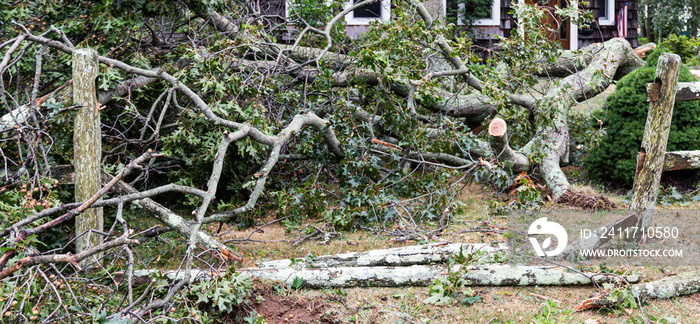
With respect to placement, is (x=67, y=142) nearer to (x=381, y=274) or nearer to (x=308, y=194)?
(x=308, y=194)

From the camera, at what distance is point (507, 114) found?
21.5ft

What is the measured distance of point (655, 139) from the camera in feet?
16.6

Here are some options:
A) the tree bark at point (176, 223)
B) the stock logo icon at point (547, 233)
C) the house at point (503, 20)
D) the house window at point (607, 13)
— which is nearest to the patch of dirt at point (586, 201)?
the stock logo icon at point (547, 233)

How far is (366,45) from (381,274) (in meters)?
2.91

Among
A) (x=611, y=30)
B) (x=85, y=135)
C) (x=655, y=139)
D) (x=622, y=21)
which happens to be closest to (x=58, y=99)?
(x=85, y=135)

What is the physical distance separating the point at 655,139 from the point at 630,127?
7.44ft

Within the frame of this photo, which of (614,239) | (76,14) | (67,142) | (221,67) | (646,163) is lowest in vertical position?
(614,239)

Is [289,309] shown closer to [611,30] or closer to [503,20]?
[503,20]

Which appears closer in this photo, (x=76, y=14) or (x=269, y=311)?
(x=269, y=311)

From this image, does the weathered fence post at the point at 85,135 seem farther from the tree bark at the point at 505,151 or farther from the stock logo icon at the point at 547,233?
the tree bark at the point at 505,151

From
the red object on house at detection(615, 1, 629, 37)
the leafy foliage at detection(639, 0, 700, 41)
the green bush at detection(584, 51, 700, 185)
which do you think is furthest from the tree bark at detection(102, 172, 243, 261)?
the leafy foliage at detection(639, 0, 700, 41)

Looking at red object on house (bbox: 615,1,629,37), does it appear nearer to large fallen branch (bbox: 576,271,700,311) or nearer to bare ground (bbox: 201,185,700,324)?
bare ground (bbox: 201,185,700,324)

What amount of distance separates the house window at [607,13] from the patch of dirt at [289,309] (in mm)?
13553

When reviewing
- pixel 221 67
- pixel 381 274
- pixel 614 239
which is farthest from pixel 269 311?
pixel 614 239
